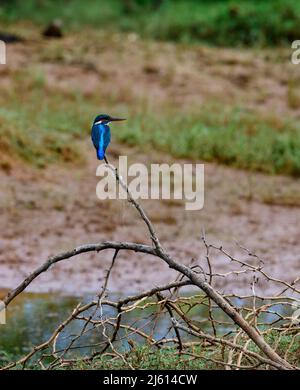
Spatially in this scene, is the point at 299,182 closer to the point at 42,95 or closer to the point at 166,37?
the point at 42,95

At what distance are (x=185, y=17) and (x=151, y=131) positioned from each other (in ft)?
15.6

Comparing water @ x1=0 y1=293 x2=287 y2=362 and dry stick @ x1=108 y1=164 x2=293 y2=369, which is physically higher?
dry stick @ x1=108 y1=164 x2=293 y2=369

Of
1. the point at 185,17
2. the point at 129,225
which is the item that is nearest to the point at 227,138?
the point at 129,225

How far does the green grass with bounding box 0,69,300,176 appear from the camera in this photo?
990cm

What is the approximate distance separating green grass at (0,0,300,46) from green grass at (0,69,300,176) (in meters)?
3.05

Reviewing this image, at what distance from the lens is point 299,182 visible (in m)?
9.91

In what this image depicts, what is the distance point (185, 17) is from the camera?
15.2 m

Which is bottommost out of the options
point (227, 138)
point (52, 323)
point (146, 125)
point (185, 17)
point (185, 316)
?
point (52, 323)

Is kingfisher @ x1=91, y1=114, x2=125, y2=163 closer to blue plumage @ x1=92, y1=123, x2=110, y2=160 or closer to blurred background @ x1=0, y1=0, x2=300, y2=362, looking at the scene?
blue plumage @ x1=92, y1=123, x2=110, y2=160

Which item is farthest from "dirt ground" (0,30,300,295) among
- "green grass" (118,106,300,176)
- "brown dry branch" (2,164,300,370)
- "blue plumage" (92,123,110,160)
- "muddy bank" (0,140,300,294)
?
"blue plumage" (92,123,110,160)

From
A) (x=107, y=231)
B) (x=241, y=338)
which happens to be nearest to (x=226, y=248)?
(x=107, y=231)

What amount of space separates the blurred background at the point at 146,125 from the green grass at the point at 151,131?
0.02 metres

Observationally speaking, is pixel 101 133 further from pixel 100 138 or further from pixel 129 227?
pixel 129 227
